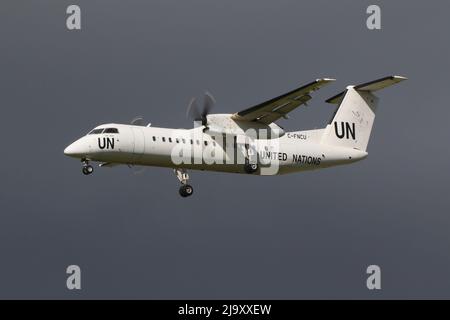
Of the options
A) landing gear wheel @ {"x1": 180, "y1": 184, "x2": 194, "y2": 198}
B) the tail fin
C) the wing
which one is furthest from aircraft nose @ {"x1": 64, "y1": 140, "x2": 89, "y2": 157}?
the tail fin

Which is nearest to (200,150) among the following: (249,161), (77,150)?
(249,161)

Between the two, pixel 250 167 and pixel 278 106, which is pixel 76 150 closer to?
pixel 250 167

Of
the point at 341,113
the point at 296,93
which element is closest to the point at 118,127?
the point at 296,93

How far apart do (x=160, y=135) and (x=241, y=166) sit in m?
2.61

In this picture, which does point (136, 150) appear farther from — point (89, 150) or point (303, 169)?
point (303, 169)

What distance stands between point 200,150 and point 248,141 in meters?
1.56

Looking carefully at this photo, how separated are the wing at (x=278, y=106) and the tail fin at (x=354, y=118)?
1899 millimetres

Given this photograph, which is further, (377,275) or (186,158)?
(377,275)

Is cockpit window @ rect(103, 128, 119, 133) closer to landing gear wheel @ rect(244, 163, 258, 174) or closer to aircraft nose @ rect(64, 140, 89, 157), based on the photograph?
aircraft nose @ rect(64, 140, 89, 157)

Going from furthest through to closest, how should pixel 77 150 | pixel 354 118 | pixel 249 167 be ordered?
1. pixel 354 118
2. pixel 249 167
3. pixel 77 150

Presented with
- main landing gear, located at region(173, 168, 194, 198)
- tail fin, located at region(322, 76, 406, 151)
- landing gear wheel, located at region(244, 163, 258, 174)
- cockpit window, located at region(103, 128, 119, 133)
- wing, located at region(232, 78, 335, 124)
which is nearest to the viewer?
cockpit window, located at region(103, 128, 119, 133)

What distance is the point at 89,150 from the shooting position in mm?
27031

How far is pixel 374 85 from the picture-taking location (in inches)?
1210

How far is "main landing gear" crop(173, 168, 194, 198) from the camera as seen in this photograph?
2891 cm
